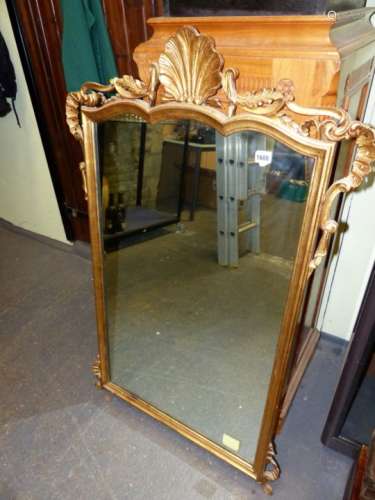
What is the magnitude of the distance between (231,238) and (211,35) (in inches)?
19.8

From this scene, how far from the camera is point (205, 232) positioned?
3.38ft

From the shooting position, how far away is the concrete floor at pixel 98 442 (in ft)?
3.65

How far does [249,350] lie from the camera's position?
1113 millimetres

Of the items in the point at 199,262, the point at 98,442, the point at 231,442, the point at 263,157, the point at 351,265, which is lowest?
the point at 98,442

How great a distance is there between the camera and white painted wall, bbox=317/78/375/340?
1284 mm

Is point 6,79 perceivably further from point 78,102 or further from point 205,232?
point 205,232

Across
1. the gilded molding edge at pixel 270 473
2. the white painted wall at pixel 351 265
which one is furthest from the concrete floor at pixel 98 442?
the white painted wall at pixel 351 265

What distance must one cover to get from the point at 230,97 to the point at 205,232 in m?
0.42

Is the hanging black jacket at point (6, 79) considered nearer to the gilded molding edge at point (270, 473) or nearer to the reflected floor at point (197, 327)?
the reflected floor at point (197, 327)

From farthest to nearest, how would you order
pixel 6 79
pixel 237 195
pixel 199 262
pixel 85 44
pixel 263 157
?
pixel 6 79, pixel 85 44, pixel 199 262, pixel 237 195, pixel 263 157

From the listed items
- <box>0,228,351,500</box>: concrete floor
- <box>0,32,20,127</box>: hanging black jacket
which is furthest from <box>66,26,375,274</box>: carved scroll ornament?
<box>0,32,20,127</box>: hanging black jacket

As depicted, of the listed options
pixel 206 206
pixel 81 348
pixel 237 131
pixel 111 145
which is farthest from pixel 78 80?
pixel 81 348

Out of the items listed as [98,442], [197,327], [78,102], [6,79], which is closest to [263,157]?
[78,102]

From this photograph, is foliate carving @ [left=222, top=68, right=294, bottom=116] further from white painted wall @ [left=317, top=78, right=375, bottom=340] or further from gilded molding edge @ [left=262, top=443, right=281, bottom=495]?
gilded molding edge @ [left=262, top=443, right=281, bottom=495]
